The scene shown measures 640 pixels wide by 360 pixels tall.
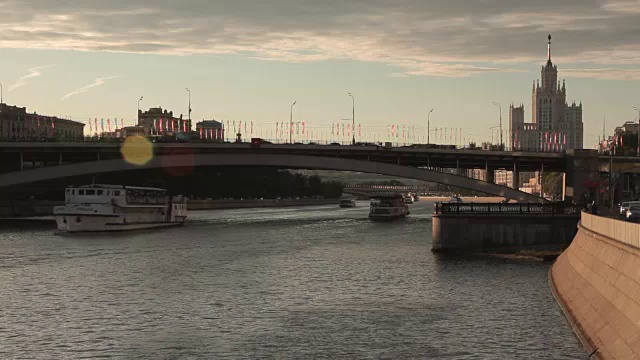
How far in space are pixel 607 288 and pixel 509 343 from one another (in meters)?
5.51

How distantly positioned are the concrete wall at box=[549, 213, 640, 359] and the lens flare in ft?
283

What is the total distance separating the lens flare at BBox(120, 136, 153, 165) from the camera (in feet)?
444

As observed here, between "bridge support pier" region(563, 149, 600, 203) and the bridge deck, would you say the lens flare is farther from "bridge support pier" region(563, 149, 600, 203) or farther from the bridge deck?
"bridge support pier" region(563, 149, 600, 203)

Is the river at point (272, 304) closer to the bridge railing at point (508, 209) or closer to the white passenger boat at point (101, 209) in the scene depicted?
the bridge railing at point (508, 209)

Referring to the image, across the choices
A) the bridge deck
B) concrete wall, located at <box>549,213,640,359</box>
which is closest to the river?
concrete wall, located at <box>549,213,640,359</box>

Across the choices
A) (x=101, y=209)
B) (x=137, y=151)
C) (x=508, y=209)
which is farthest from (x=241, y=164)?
(x=508, y=209)

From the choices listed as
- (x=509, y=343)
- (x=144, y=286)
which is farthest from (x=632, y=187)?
(x=509, y=343)

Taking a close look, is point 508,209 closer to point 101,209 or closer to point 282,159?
point 101,209

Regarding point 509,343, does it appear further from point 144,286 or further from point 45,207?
→ point 45,207

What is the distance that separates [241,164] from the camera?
139625 mm

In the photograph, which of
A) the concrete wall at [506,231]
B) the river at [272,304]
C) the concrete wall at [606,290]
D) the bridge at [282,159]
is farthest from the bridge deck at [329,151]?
the concrete wall at [606,290]

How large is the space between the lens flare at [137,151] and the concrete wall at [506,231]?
60.5 m

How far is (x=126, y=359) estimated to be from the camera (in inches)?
1617

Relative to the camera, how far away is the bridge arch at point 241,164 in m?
136
